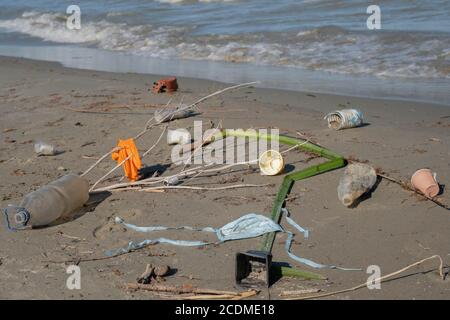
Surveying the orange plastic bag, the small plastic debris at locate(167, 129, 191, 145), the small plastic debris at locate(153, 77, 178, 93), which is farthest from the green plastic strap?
the small plastic debris at locate(153, 77, 178, 93)

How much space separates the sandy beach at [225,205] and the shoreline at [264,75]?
0.60 metres

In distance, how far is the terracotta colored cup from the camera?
444 centimetres

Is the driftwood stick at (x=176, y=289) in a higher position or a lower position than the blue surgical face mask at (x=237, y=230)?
lower

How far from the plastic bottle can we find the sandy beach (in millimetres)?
94

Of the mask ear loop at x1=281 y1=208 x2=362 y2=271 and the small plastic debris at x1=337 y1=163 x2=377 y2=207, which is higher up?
the small plastic debris at x1=337 y1=163 x2=377 y2=207

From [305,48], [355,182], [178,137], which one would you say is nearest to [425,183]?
[355,182]

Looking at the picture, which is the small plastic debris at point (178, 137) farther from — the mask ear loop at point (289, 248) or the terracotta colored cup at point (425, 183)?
the terracotta colored cup at point (425, 183)

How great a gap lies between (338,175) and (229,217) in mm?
976

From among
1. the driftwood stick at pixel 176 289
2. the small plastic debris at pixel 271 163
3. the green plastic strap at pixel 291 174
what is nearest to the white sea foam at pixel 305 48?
the green plastic strap at pixel 291 174

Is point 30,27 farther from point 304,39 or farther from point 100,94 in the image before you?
point 100,94

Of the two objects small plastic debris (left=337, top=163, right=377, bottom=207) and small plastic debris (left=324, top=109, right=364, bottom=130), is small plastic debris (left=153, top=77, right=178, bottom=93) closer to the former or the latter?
small plastic debris (left=324, top=109, right=364, bottom=130)

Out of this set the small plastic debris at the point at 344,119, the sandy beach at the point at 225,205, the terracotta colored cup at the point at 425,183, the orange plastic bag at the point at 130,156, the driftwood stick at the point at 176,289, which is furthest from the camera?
the small plastic debris at the point at 344,119

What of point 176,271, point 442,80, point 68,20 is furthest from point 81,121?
point 68,20

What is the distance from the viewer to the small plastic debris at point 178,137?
586 cm
